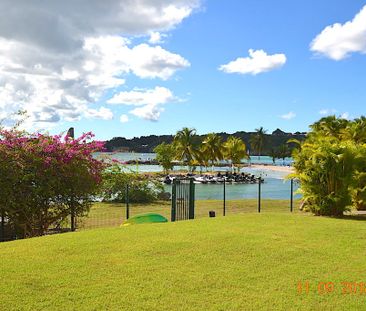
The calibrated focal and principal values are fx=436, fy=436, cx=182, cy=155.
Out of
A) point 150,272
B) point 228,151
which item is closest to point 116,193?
point 150,272

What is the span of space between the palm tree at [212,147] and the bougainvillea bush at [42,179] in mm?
64425

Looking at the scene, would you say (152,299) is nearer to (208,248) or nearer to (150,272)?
(150,272)

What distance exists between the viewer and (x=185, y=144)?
74.4 metres

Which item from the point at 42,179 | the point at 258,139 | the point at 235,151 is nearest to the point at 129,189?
the point at 42,179

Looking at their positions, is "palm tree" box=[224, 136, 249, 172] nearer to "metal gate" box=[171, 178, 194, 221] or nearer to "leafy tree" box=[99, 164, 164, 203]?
"leafy tree" box=[99, 164, 164, 203]

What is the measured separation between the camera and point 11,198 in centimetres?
1011

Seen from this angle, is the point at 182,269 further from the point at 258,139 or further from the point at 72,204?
the point at 258,139

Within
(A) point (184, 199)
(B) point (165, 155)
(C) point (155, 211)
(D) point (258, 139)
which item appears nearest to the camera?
(A) point (184, 199)

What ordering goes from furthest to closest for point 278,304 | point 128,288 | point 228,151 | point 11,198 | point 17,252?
point 228,151 < point 11,198 < point 17,252 < point 128,288 < point 278,304

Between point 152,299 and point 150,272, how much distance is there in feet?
3.36

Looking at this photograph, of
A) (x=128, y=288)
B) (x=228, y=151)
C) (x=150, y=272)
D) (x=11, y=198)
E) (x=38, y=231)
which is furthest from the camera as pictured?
(x=228, y=151)

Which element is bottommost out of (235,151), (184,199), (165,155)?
(184,199)

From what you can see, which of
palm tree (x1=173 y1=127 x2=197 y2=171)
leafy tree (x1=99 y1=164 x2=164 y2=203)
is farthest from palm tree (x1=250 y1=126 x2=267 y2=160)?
leafy tree (x1=99 y1=164 x2=164 y2=203)
